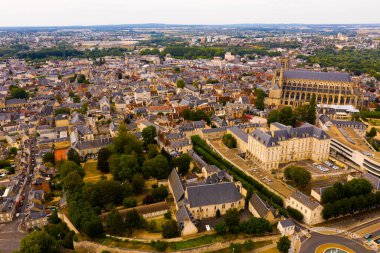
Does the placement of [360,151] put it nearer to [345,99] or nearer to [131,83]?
[345,99]

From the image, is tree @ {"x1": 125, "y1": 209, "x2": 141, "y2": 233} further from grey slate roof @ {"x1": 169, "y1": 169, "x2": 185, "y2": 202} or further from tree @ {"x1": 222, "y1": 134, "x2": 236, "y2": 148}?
tree @ {"x1": 222, "y1": 134, "x2": 236, "y2": 148}

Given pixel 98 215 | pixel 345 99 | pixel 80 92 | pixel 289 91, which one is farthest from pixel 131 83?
pixel 98 215

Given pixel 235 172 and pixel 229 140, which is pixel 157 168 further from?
pixel 229 140

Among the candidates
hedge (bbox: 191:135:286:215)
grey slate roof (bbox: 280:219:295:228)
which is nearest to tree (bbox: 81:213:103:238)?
hedge (bbox: 191:135:286:215)

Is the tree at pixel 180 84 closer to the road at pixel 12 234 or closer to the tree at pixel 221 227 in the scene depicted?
the road at pixel 12 234

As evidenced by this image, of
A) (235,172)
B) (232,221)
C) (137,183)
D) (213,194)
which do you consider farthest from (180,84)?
(232,221)

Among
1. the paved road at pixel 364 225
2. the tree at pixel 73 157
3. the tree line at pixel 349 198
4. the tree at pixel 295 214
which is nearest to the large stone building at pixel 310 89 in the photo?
the tree line at pixel 349 198
